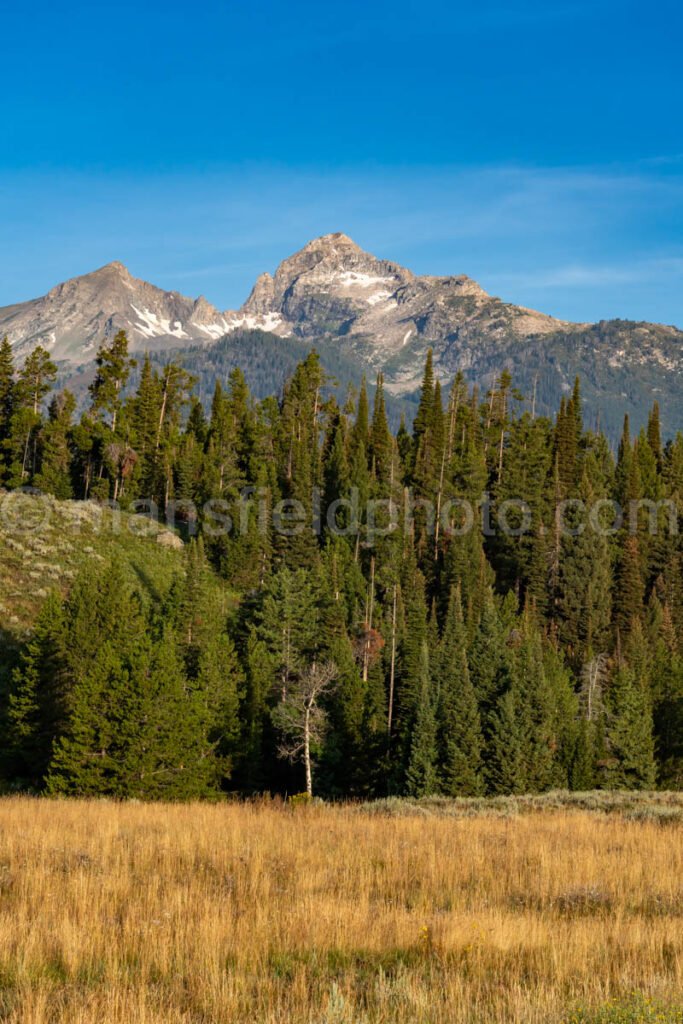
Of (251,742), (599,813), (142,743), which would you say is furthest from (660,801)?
(251,742)

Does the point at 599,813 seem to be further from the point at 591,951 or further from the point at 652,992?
the point at 652,992

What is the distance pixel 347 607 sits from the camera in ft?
280

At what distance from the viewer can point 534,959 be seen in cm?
768

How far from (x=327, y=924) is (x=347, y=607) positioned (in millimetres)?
76973

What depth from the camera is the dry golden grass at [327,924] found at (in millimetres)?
6516

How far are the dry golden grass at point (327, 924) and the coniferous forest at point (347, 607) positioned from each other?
33.9 metres

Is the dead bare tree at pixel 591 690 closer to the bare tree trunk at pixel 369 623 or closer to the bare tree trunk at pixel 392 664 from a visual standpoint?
the bare tree trunk at pixel 392 664

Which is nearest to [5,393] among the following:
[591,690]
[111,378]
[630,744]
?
[111,378]

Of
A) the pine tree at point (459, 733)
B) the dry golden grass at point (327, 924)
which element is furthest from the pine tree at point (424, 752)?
the dry golden grass at point (327, 924)

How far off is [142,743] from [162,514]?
48.7 m

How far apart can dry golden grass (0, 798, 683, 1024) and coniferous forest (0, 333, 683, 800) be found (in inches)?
1336

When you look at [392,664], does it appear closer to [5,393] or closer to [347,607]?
[347,607]

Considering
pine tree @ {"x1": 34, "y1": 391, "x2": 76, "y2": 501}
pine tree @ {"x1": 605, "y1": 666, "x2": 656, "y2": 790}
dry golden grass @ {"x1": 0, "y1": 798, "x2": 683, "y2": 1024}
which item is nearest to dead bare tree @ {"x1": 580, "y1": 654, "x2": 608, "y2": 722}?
pine tree @ {"x1": 605, "y1": 666, "x2": 656, "y2": 790}

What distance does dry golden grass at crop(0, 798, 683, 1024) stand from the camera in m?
6.52
